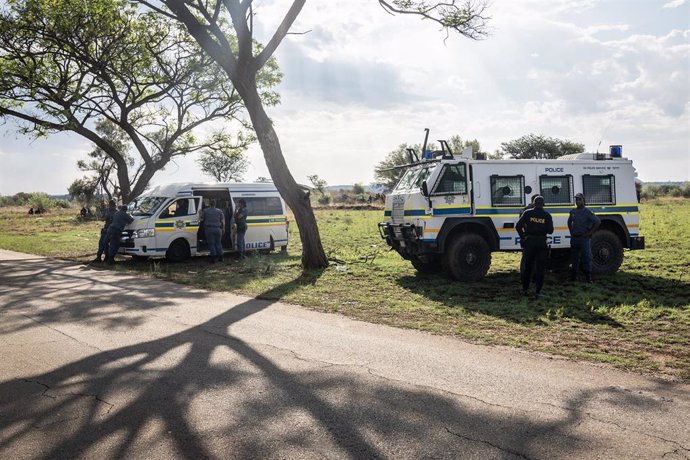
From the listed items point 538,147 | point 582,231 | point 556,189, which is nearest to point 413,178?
point 556,189

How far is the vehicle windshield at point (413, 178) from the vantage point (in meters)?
11.7

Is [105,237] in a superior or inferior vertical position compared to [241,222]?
inferior

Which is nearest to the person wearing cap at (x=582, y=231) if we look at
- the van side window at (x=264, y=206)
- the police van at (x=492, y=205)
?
the police van at (x=492, y=205)

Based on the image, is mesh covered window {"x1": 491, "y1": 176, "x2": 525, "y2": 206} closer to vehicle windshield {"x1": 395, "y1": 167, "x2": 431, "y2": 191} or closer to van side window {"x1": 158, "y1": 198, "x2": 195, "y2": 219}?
vehicle windshield {"x1": 395, "y1": 167, "x2": 431, "y2": 191}

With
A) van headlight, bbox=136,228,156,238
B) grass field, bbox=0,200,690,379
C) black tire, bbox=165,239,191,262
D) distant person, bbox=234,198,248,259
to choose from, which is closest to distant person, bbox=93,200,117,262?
grass field, bbox=0,200,690,379

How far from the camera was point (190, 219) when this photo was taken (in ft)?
51.9

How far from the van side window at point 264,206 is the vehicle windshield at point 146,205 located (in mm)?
2306

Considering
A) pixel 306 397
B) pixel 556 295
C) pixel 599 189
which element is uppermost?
pixel 599 189

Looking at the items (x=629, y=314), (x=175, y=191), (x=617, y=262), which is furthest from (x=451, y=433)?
(x=175, y=191)

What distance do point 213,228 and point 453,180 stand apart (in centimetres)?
706

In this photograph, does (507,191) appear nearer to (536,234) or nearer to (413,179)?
(413,179)

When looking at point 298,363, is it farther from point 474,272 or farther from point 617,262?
point 617,262

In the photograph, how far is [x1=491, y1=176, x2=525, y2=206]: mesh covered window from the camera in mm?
11477

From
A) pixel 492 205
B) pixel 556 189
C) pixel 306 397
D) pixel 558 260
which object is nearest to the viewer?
pixel 306 397
